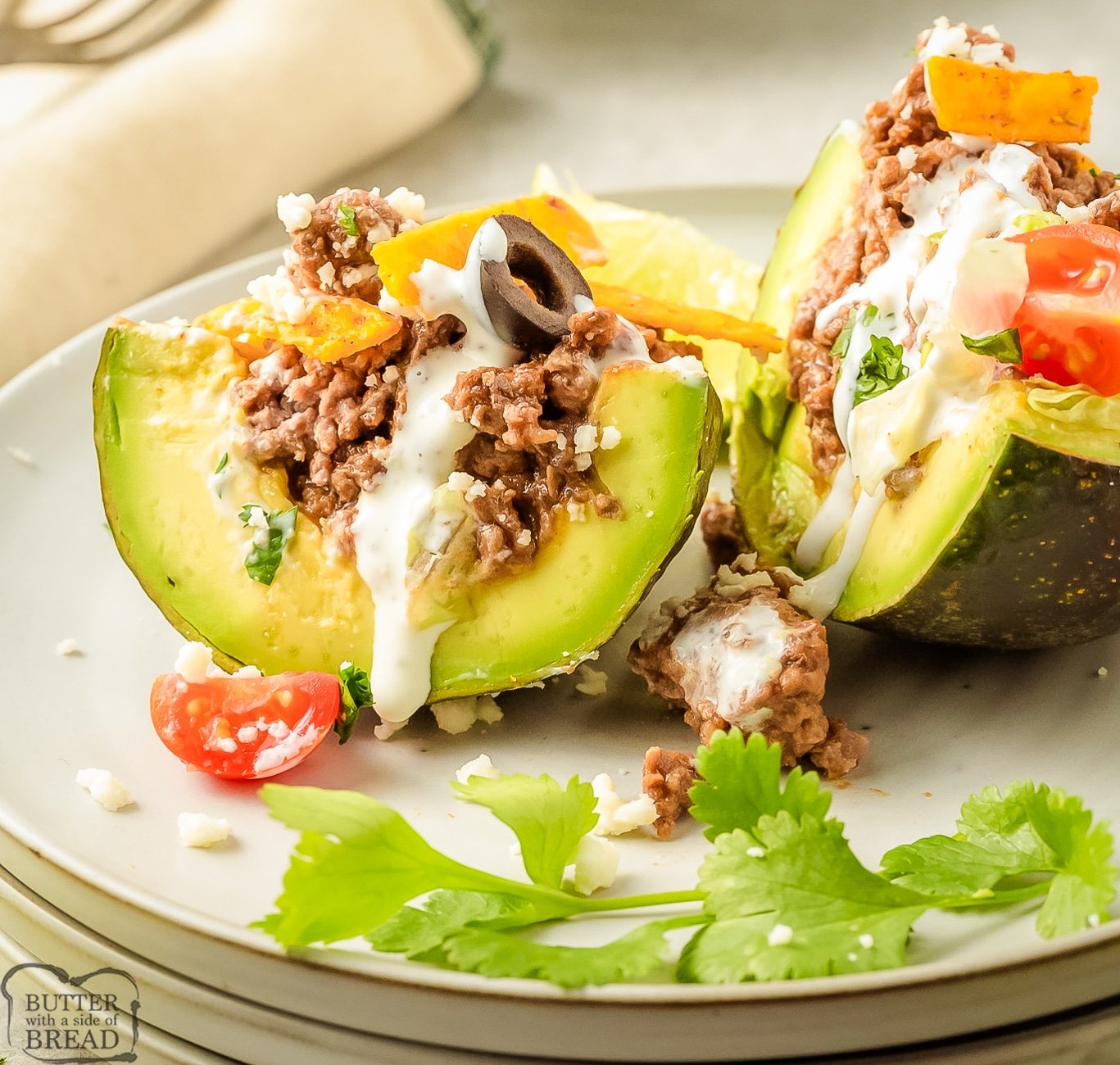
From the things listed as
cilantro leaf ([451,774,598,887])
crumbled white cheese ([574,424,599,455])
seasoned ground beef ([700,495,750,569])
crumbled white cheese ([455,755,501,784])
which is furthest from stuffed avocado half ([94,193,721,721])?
seasoned ground beef ([700,495,750,569])

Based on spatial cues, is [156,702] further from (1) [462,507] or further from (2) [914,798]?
(2) [914,798]

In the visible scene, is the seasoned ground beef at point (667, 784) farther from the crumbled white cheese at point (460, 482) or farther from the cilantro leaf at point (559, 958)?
the crumbled white cheese at point (460, 482)

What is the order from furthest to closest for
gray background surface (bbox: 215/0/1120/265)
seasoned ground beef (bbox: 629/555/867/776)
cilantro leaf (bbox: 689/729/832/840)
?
gray background surface (bbox: 215/0/1120/265) < seasoned ground beef (bbox: 629/555/867/776) < cilantro leaf (bbox: 689/729/832/840)

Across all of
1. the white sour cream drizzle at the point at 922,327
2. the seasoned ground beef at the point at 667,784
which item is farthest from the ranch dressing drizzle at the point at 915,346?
the seasoned ground beef at the point at 667,784

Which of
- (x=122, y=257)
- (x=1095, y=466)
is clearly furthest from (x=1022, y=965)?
(x=122, y=257)

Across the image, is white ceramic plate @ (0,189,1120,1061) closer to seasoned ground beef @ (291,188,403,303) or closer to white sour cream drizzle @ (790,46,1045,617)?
white sour cream drizzle @ (790,46,1045,617)

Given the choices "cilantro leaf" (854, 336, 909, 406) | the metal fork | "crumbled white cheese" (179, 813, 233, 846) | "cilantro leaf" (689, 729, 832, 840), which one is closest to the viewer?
"cilantro leaf" (689, 729, 832, 840)

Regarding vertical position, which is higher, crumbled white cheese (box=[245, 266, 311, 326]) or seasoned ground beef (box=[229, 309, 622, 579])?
crumbled white cheese (box=[245, 266, 311, 326])
